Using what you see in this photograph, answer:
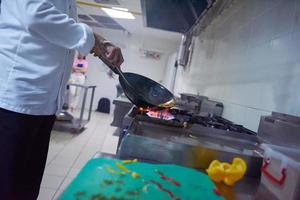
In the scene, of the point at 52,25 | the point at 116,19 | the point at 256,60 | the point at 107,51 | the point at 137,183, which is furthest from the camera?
the point at 116,19

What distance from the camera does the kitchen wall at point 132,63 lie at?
6238 millimetres

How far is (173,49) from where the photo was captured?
20.6 ft

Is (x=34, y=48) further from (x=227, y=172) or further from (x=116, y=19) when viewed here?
(x=116, y=19)

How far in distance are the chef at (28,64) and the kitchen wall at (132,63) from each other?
17.5 feet

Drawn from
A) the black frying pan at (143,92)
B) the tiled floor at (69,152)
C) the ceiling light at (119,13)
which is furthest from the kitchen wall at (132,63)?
the black frying pan at (143,92)

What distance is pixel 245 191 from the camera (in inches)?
26.2

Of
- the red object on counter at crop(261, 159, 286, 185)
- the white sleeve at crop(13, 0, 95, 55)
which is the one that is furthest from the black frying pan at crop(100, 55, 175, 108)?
the red object on counter at crop(261, 159, 286, 185)

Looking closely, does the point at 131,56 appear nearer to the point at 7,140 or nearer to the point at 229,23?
the point at 229,23

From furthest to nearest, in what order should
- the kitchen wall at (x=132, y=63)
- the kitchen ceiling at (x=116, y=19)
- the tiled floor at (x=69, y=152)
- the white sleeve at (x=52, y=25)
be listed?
the kitchen wall at (x=132, y=63)
the kitchen ceiling at (x=116, y=19)
the tiled floor at (x=69, y=152)
the white sleeve at (x=52, y=25)

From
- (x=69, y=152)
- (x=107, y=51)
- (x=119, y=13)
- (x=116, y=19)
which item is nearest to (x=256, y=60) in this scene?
(x=107, y=51)

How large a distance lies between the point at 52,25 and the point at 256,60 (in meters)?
1.08

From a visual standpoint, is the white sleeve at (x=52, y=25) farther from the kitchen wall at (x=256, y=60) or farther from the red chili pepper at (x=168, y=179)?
the kitchen wall at (x=256, y=60)

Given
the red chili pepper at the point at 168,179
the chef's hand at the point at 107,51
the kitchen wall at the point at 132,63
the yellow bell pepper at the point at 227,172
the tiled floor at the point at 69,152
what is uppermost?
the kitchen wall at the point at 132,63

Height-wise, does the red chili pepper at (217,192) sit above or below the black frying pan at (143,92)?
below
